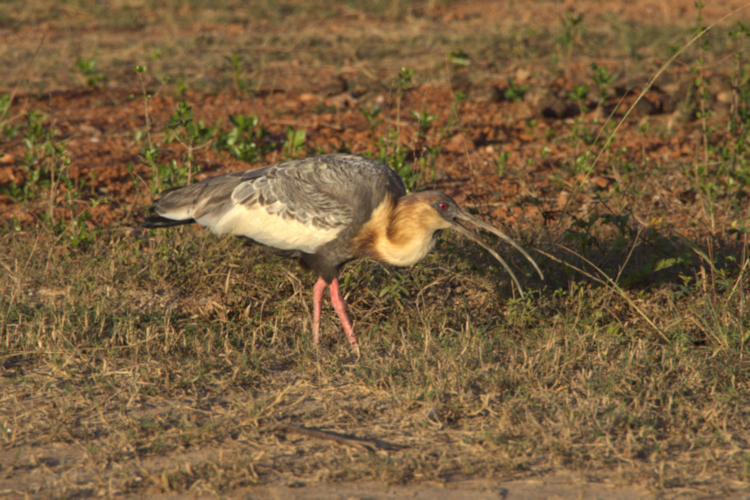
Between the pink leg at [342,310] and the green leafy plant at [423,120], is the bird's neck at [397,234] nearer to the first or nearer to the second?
the pink leg at [342,310]

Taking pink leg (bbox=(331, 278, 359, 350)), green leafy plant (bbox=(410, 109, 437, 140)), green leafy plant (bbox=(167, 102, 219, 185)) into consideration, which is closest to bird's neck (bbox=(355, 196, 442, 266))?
pink leg (bbox=(331, 278, 359, 350))

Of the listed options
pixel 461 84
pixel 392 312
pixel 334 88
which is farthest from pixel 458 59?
pixel 392 312

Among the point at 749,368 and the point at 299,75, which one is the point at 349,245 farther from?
the point at 299,75

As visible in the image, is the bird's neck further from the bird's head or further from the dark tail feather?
the dark tail feather

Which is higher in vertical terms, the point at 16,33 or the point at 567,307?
the point at 16,33

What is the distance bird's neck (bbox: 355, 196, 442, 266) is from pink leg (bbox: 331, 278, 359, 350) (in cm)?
29

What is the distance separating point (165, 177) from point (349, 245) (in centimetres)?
186

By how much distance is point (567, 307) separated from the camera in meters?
4.56

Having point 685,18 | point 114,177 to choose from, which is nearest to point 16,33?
point 114,177

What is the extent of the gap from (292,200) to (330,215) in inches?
10.5

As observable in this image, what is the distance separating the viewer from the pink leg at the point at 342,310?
14.2 ft

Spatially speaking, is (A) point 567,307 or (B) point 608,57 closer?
(A) point 567,307

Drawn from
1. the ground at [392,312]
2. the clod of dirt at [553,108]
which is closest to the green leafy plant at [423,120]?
the ground at [392,312]

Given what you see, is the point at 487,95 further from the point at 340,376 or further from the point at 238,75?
the point at 340,376
